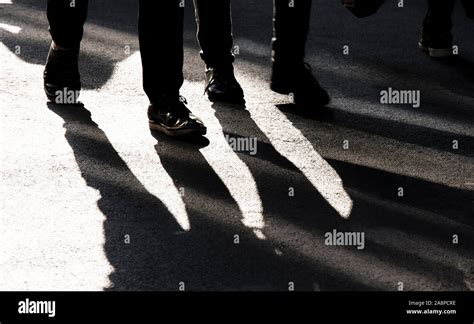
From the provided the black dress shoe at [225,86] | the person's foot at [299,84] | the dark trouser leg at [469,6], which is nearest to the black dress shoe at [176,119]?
the black dress shoe at [225,86]

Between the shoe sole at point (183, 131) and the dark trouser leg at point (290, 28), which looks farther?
the dark trouser leg at point (290, 28)

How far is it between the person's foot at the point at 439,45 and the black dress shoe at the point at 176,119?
2169 millimetres

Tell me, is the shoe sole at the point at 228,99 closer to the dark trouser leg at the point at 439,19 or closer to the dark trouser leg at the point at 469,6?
the dark trouser leg at the point at 469,6

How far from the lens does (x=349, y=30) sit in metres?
7.61

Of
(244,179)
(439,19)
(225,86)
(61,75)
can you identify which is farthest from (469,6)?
(61,75)

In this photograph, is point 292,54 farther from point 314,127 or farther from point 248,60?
point 248,60

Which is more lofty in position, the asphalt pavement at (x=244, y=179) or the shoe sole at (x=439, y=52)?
the shoe sole at (x=439, y=52)

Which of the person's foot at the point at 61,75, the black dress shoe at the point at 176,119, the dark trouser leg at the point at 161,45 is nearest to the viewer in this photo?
the dark trouser leg at the point at 161,45

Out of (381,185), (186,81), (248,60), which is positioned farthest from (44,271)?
(248,60)

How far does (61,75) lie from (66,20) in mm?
292

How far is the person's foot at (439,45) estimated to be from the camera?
22.8 feet

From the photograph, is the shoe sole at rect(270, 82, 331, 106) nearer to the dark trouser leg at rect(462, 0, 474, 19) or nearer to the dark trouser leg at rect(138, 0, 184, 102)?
the dark trouser leg at rect(138, 0, 184, 102)

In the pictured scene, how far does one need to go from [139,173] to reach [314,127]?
1.09 meters

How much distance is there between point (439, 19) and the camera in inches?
273
